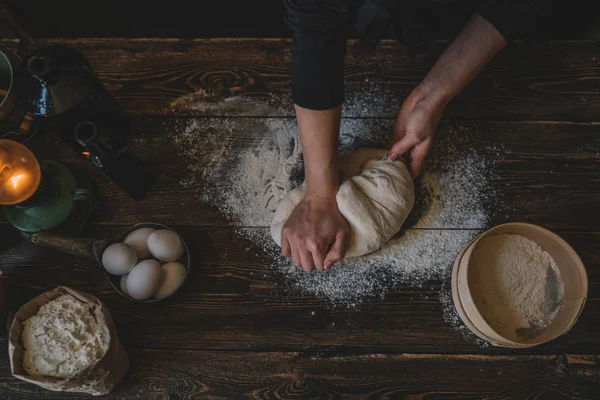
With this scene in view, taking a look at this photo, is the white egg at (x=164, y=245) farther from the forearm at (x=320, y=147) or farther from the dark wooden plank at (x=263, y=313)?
the forearm at (x=320, y=147)

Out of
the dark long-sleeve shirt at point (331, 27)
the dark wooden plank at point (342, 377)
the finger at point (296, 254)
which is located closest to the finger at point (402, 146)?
the dark long-sleeve shirt at point (331, 27)

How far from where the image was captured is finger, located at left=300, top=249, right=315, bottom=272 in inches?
37.9

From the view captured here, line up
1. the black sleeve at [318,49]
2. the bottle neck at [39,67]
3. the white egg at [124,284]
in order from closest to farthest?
the black sleeve at [318,49] < the bottle neck at [39,67] < the white egg at [124,284]

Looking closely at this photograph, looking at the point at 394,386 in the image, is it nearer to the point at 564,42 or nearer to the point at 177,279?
the point at 177,279

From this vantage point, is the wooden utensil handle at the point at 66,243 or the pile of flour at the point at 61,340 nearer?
the pile of flour at the point at 61,340

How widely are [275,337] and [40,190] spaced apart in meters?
0.68

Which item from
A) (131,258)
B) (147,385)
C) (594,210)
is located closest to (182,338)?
(147,385)

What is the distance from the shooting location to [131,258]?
0.98m

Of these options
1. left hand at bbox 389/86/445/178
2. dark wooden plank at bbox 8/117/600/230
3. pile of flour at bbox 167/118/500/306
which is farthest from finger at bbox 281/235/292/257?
left hand at bbox 389/86/445/178

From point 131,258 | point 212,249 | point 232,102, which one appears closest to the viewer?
point 131,258

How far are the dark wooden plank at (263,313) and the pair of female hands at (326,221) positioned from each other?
140 millimetres

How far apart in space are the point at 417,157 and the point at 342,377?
0.56 meters

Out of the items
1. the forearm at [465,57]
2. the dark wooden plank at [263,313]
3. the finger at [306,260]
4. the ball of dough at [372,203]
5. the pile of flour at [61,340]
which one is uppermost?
the forearm at [465,57]

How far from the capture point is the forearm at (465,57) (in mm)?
954
